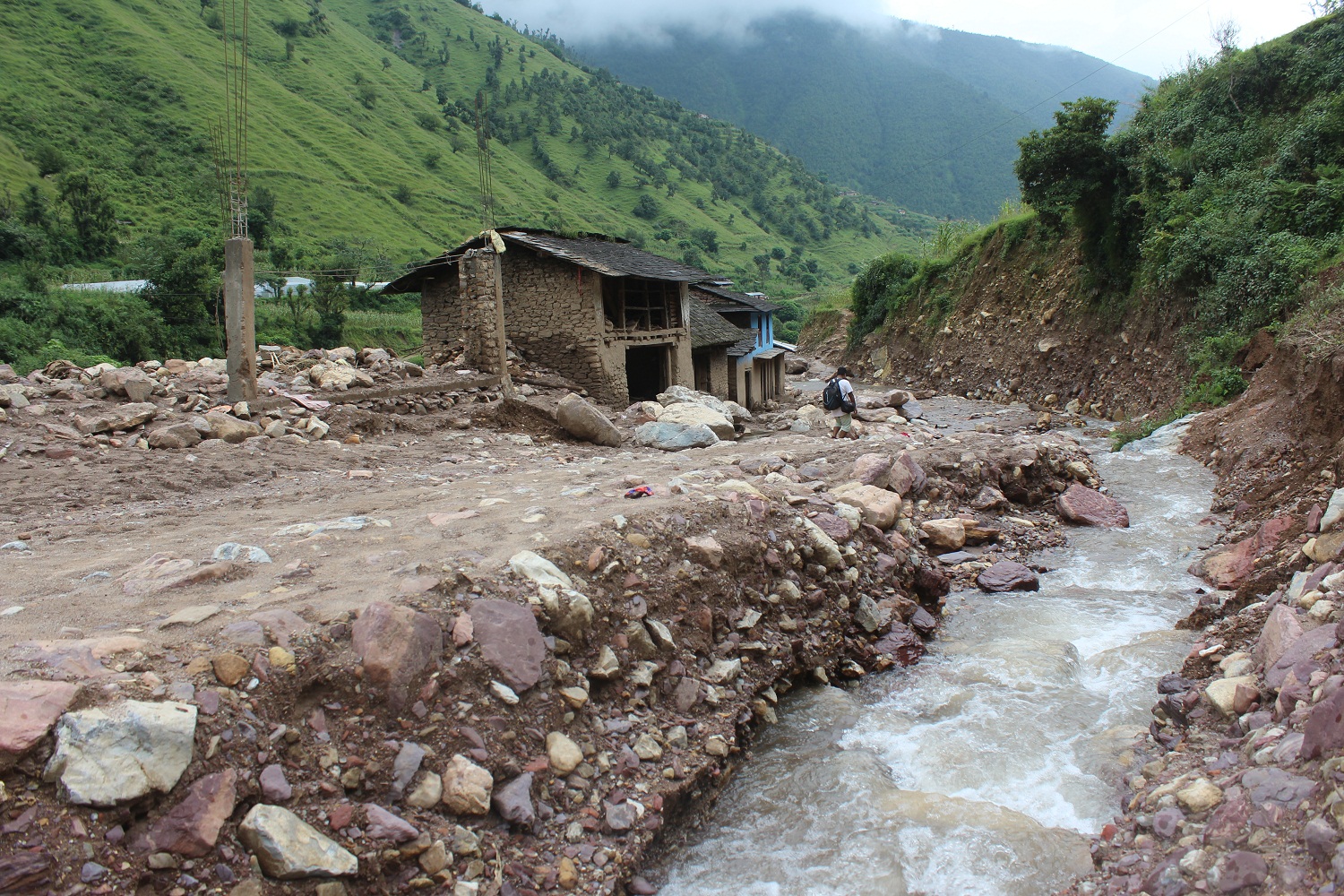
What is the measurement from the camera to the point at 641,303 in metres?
22.8

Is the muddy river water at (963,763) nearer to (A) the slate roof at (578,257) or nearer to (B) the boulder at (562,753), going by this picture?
(B) the boulder at (562,753)

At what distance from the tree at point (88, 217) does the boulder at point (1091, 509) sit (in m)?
44.8

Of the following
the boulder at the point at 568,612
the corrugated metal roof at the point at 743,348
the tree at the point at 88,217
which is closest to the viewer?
the boulder at the point at 568,612

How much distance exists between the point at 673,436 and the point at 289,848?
1002cm

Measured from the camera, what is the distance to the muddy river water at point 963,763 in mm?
3908

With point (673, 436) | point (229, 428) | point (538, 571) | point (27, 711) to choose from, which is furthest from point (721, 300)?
point (27, 711)

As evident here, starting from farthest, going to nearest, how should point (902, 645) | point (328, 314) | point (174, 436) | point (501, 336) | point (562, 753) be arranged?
point (328, 314)
point (501, 336)
point (174, 436)
point (902, 645)
point (562, 753)

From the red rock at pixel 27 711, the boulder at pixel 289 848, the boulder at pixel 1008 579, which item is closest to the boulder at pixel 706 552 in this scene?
the boulder at pixel 289 848

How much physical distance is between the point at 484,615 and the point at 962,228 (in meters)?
32.3

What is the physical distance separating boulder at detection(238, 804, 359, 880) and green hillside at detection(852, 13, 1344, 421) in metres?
12.8

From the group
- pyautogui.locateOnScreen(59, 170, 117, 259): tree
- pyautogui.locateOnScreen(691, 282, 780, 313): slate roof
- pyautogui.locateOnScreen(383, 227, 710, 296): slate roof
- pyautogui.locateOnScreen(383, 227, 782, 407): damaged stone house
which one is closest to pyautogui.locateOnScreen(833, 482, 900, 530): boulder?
pyautogui.locateOnScreen(383, 227, 782, 407): damaged stone house

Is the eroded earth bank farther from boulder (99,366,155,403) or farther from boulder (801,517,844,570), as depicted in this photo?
boulder (99,366,155,403)

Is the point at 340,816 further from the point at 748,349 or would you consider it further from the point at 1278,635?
the point at 748,349

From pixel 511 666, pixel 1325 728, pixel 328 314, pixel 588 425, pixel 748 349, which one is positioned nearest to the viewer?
pixel 1325 728
